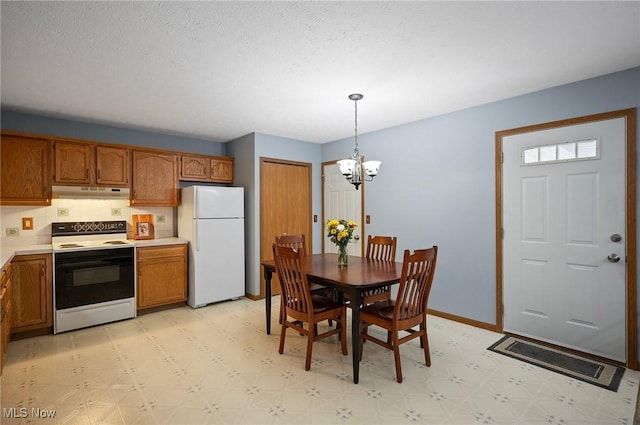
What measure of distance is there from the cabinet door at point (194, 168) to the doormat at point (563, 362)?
160 inches

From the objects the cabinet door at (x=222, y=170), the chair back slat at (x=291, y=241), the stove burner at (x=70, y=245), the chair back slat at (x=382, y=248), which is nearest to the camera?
the chair back slat at (x=382, y=248)

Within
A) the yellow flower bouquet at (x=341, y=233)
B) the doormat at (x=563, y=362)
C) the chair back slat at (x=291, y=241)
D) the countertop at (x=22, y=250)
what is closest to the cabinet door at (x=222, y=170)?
the countertop at (x=22, y=250)

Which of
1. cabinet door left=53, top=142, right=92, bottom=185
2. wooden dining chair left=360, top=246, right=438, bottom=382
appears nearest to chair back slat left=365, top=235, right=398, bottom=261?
wooden dining chair left=360, top=246, right=438, bottom=382

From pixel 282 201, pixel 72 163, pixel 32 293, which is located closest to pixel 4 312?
pixel 32 293

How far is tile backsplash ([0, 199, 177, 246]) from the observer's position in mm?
3572

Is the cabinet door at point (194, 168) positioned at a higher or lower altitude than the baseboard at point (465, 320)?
higher

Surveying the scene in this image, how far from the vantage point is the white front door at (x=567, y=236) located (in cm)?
262

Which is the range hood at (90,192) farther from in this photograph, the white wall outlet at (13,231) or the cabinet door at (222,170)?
the cabinet door at (222,170)

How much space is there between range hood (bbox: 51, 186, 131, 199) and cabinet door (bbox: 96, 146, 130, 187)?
72mm

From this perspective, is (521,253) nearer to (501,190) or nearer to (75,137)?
(501,190)

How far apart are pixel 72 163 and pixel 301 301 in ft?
10.1

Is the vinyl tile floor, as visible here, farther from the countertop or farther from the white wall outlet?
the white wall outlet

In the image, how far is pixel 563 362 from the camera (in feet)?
8.74

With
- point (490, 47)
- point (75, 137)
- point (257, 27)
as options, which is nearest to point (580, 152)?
point (490, 47)
